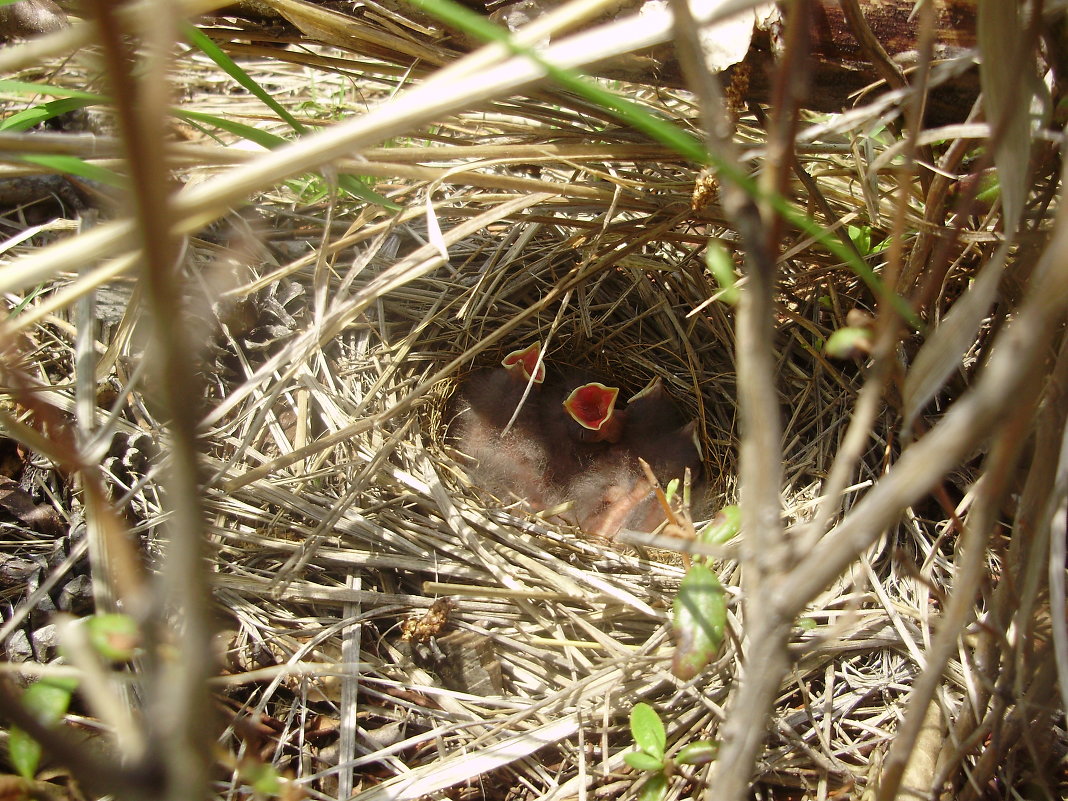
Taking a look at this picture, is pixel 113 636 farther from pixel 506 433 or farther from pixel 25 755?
pixel 506 433

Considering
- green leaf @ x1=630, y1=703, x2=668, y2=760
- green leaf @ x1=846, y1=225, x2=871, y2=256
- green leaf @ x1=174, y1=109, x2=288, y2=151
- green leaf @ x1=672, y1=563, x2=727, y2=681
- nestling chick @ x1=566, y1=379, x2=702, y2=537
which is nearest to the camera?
green leaf @ x1=672, y1=563, x2=727, y2=681

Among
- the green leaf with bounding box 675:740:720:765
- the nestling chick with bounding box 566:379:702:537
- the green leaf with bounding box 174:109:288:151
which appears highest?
the green leaf with bounding box 174:109:288:151

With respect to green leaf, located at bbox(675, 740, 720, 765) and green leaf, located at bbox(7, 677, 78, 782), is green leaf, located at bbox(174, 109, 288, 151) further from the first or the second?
green leaf, located at bbox(675, 740, 720, 765)

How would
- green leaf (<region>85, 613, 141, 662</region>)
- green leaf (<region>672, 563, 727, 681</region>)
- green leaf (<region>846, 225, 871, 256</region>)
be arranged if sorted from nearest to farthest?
green leaf (<region>85, 613, 141, 662</region>) → green leaf (<region>672, 563, 727, 681</region>) → green leaf (<region>846, 225, 871, 256</region>)

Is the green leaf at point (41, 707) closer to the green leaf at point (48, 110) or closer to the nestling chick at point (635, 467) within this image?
the green leaf at point (48, 110)

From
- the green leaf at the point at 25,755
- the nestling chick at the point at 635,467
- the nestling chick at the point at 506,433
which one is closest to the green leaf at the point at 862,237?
the nestling chick at the point at 635,467

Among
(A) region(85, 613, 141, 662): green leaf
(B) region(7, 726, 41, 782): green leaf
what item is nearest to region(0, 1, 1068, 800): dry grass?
(A) region(85, 613, 141, 662): green leaf

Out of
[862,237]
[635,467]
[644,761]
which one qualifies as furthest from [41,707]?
[862,237]
